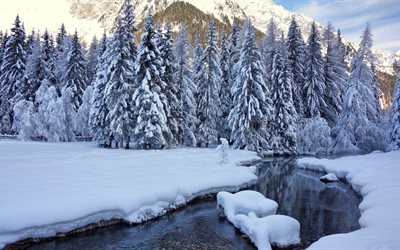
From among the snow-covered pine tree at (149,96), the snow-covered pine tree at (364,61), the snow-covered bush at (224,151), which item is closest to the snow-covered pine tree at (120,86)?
the snow-covered pine tree at (149,96)

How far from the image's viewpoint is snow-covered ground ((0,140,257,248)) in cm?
1090

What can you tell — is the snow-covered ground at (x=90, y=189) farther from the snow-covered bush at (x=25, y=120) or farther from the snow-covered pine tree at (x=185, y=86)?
the snow-covered bush at (x=25, y=120)

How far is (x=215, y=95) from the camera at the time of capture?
1678 inches

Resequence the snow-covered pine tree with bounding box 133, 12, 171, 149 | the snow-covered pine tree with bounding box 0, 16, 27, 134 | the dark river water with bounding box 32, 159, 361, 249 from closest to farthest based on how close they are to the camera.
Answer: the dark river water with bounding box 32, 159, 361, 249 < the snow-covered pine tree with bounding box 133, 12, 171, 149 < the snow-covered pine tree with bounding box 0, 16, 27, 134

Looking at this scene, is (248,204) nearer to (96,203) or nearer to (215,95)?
(96,203)

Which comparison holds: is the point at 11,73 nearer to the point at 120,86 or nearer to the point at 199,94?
the point at 120,86

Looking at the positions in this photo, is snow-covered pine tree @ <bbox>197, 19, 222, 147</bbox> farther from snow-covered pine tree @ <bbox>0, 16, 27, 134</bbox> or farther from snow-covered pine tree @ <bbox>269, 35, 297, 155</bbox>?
snow-covered pine tree @ <bbox>0, 16, 27, 134</bbox>

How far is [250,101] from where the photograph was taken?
38.2 m

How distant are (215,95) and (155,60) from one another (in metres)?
11.2

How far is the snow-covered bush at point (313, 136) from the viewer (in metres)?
43.4

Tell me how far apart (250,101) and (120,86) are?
14394 millimetres

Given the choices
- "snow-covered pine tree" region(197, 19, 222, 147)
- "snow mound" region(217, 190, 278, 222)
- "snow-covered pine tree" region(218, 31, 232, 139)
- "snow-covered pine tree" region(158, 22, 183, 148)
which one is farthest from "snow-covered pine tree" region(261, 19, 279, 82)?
"snow mound" region(217, 190, 278, 222)

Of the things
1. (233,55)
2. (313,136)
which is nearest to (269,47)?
(233,55)

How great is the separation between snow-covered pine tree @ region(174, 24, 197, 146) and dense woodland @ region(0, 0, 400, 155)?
5.2 inches
